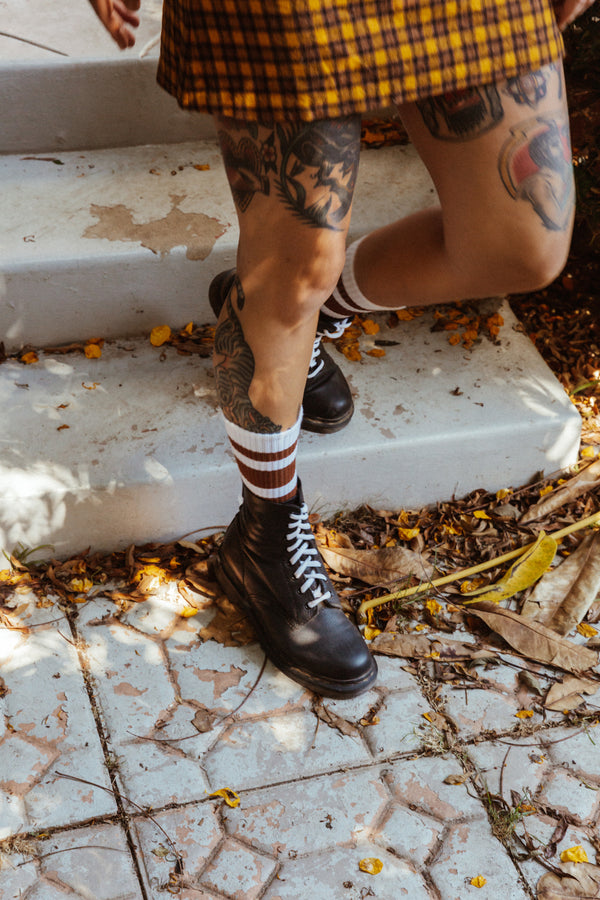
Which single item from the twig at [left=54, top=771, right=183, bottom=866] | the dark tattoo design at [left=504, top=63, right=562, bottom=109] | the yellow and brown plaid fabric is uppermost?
the yellow and brown plaid fabric

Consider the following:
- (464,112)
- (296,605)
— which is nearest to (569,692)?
(296,605)

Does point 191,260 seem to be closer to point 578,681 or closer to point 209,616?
point 209,616

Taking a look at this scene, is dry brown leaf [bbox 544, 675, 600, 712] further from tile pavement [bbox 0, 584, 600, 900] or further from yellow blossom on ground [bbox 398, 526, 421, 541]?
yellow blossom on ground [bbox 398, 526, 421, 541]

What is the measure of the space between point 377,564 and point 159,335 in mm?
911

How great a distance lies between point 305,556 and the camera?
1.84m

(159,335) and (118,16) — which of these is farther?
(159,335)

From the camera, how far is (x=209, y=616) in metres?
1.96

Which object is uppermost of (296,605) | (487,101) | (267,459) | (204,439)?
(487,101)

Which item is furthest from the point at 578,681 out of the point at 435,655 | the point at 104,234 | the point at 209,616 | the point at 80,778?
the point at 104,234

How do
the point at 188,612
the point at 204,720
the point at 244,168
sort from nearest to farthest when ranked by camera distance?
1. the point at 244,168
2. the point at 204,720
3. the point at 188,612

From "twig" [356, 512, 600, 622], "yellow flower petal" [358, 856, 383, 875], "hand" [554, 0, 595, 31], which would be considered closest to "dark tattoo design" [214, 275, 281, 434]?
"twig" [356, 512, 600, 622]

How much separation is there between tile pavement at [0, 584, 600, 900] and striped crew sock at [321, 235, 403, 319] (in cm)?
83

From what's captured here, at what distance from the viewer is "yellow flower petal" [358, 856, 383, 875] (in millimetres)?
1507

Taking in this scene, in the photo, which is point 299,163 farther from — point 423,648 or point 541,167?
point 423,648
